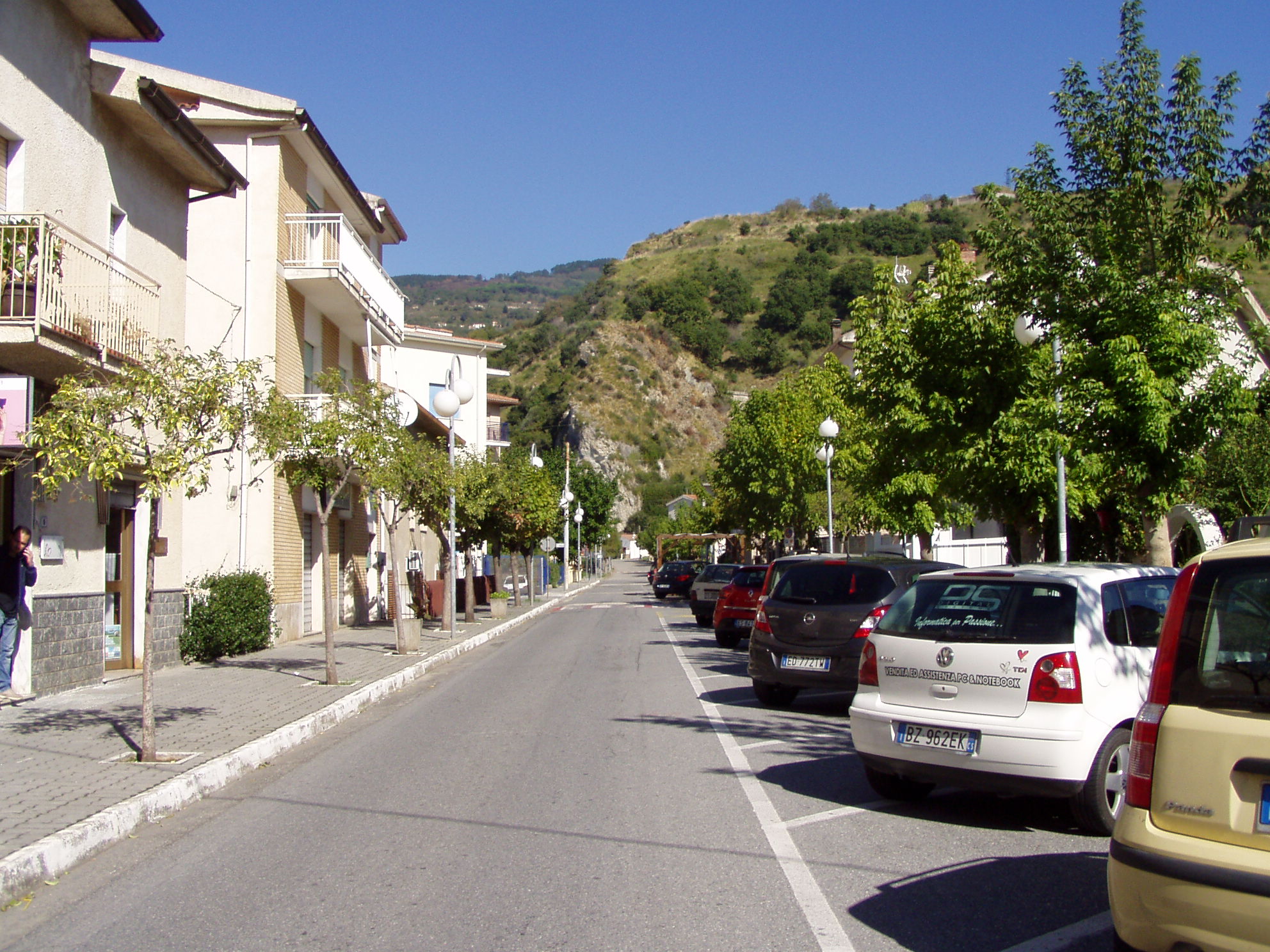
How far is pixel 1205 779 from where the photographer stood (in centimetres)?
354

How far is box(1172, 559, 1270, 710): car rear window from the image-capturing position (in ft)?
11.7

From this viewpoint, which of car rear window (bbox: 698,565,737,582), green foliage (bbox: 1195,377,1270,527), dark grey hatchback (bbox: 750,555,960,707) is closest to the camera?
dark grey hatchback (bbox: 750,555,960,707)

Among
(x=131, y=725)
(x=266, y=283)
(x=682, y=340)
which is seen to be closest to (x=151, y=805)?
(x=131, y=725)

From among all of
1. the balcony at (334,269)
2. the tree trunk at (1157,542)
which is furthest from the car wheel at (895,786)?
the balcony at (334,269)

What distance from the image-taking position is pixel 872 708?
7.11 m

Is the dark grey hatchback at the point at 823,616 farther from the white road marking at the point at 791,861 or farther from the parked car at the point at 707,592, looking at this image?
the parked car at the point at 707,592

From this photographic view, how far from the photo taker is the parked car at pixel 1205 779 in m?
3.39

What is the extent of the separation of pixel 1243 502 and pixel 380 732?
15.6 meters

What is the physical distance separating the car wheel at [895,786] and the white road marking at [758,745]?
208 cm

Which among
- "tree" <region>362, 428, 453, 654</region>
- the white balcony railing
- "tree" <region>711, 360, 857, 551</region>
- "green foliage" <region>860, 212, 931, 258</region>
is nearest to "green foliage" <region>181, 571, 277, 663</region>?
"tree" <region>362, 428, 453, 654</region>

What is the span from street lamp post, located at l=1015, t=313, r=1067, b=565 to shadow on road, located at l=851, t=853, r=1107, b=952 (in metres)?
Result: 6.55

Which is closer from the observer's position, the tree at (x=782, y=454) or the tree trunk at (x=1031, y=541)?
the tree trunk at (x=1031, y=541)

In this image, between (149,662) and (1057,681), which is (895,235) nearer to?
(149,662)

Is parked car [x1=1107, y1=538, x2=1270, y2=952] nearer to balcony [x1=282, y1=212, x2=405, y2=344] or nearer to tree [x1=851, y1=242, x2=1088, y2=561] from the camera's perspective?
tree [x1=851, y1=242, x2=1088, y2=561]
